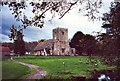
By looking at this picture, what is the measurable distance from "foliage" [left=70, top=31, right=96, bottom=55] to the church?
187mm

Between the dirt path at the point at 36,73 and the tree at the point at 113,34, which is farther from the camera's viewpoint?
the dirt path at the point at 36,73

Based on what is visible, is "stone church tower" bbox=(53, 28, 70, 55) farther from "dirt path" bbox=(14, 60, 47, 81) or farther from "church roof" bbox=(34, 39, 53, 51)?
"dirt path" bbox=(14, 60, 47, 81)

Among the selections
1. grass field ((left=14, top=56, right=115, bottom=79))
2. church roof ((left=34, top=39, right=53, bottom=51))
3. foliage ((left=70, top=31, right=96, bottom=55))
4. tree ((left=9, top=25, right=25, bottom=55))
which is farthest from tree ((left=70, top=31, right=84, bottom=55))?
tree ((left=9, top=25, right=25, bottom=55))

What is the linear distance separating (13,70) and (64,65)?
2.48ft

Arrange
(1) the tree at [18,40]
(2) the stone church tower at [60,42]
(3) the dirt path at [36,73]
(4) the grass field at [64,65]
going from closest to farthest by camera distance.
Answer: (1) the tree at [18,40], (2) the stone church tower at [60,42], (4) the grass field at [64,65], (3) the dirt path at [36,73]

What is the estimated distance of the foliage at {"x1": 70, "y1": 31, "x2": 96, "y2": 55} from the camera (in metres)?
4.18

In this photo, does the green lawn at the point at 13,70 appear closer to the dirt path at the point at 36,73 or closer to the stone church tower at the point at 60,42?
the dirt path at the point at 36,73

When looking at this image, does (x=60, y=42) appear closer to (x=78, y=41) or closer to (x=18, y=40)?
(x=78, y=41)

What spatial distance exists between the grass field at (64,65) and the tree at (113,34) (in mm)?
140

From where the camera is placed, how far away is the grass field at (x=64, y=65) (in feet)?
13.4

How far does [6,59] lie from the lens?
4.03 metres

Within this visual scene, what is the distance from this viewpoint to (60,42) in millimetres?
3979

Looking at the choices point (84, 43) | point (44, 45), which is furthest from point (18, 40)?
point (84, 43)

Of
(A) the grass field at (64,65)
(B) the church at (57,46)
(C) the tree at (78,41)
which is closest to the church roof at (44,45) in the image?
(B) the church at (57,46)
